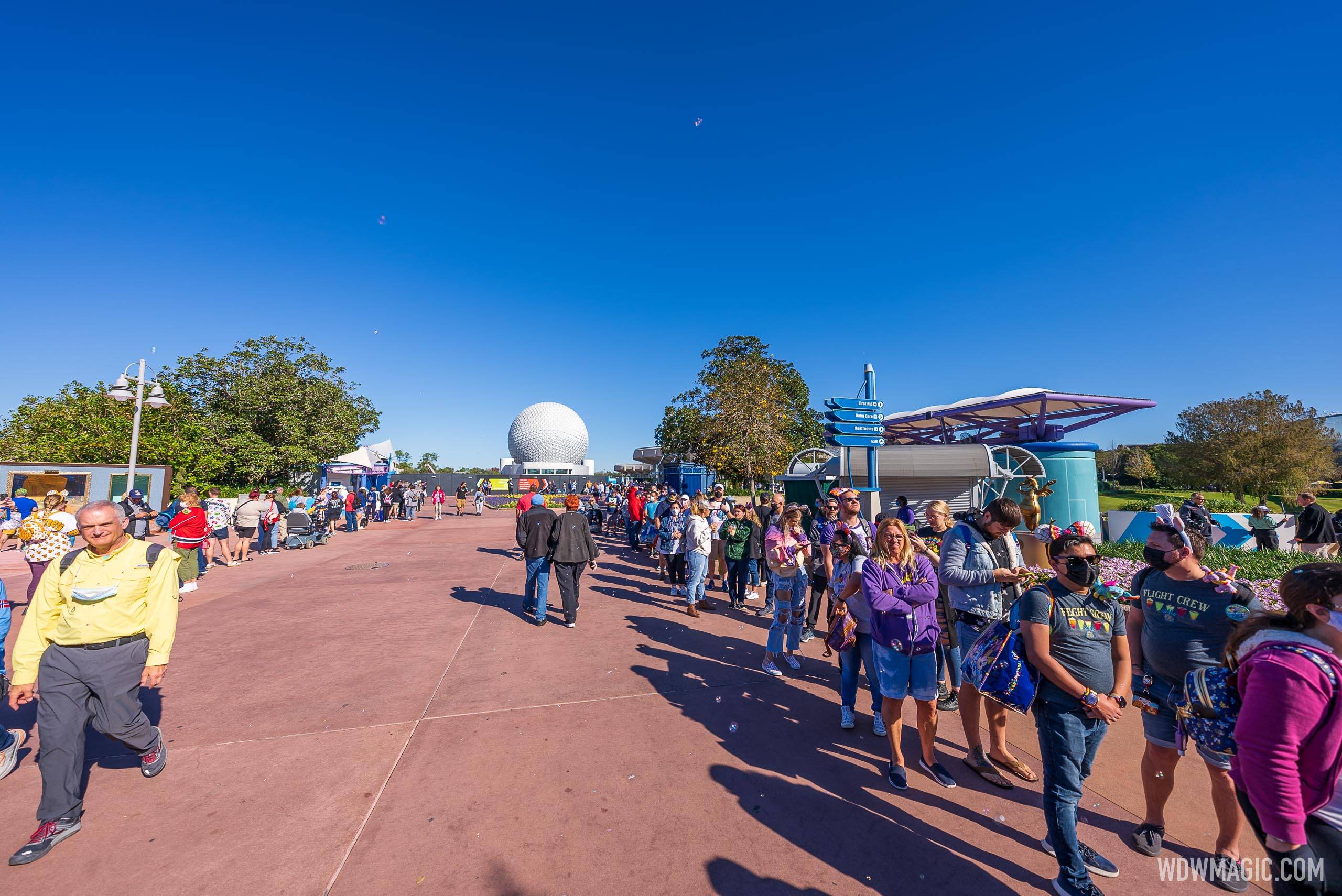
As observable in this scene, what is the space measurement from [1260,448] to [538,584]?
31.8 metres

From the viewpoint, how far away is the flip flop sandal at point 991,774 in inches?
135

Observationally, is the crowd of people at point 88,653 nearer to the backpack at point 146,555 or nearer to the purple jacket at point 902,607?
the backpack at point 146,555

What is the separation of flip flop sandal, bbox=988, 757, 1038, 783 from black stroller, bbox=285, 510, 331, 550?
50.2 ft

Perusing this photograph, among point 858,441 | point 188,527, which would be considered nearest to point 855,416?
point 858,441

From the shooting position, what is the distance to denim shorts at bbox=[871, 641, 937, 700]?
339 cm

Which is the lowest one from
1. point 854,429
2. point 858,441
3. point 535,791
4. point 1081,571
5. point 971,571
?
point 535,791

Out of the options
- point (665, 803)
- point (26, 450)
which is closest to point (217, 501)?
point (665, 803)

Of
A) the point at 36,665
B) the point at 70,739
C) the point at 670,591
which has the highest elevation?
the point at 36,665

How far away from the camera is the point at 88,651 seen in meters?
2.97

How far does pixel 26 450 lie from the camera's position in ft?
71.2

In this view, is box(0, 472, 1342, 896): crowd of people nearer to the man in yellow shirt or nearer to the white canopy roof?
the man in yellow shirt

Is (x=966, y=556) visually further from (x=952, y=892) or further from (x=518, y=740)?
(x=518, y=740)

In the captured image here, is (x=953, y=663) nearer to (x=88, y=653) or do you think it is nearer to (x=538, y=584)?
(x=538, y=584)

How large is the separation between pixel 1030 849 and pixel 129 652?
5.39 meters
